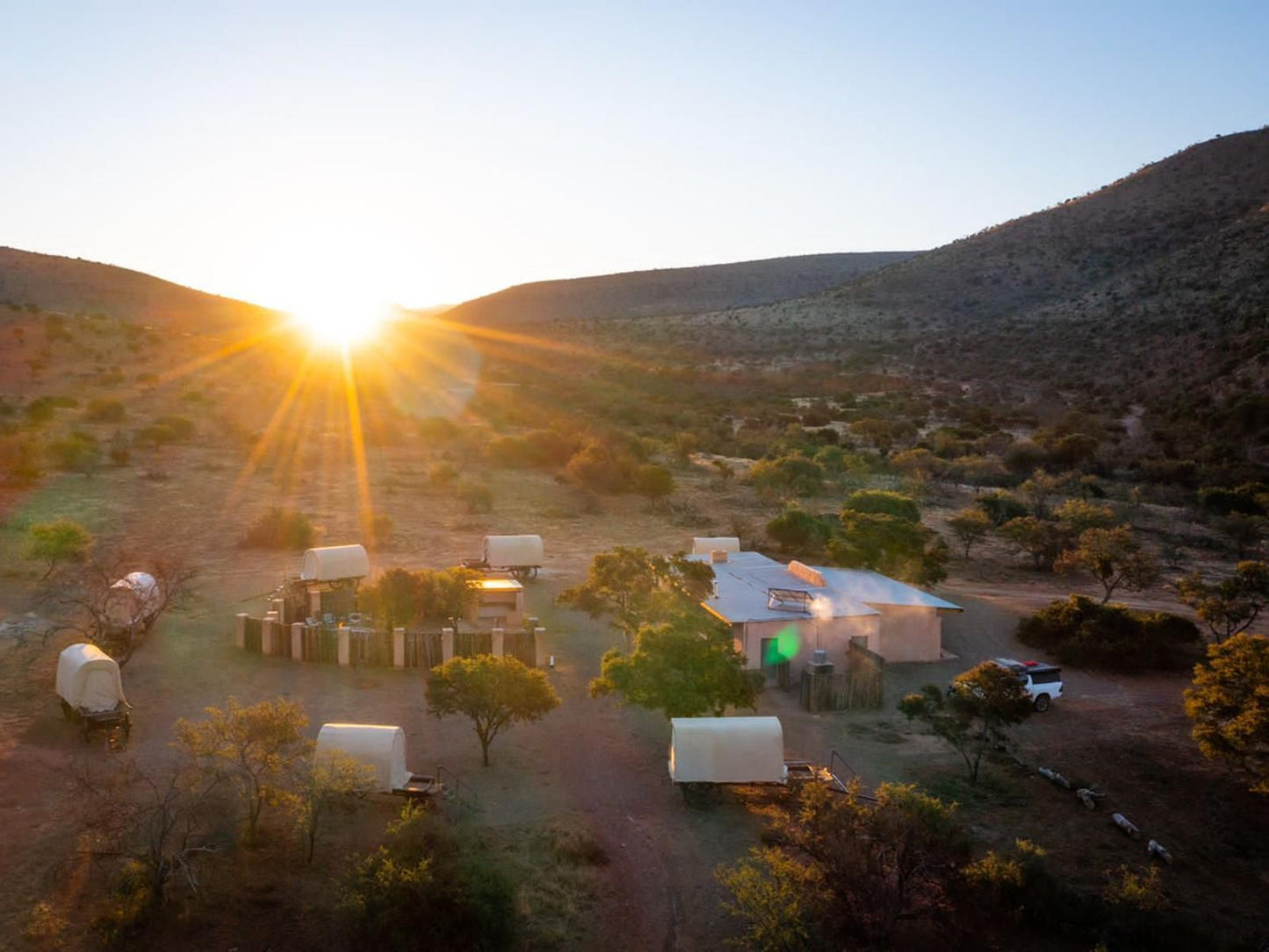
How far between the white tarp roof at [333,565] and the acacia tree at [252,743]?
11.5 m

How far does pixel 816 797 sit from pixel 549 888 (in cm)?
395

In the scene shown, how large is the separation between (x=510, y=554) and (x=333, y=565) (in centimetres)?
586

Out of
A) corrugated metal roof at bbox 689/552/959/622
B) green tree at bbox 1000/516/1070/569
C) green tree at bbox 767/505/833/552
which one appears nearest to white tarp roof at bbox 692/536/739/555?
corrugated metal roof at bbox 689/552/959/622

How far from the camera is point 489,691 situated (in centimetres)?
1648

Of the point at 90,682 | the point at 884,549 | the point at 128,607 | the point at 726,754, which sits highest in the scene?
the point at 128,607

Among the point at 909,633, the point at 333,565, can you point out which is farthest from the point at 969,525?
the point at 333,565

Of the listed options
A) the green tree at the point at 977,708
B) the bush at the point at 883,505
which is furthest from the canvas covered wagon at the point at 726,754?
the bush at the point at 883,505

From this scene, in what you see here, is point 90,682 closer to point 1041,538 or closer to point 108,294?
point 1041,538

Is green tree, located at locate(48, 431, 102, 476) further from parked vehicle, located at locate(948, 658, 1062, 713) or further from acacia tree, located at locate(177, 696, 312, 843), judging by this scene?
parked vehicle, located at locate(948, 658, 1062, 713)

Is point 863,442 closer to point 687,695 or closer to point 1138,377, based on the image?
point 1138,377

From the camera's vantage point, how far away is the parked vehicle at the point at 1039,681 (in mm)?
20875

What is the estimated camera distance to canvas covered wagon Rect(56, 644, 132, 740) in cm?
1658

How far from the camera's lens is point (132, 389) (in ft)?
216

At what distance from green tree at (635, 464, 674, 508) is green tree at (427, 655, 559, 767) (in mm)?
27311
